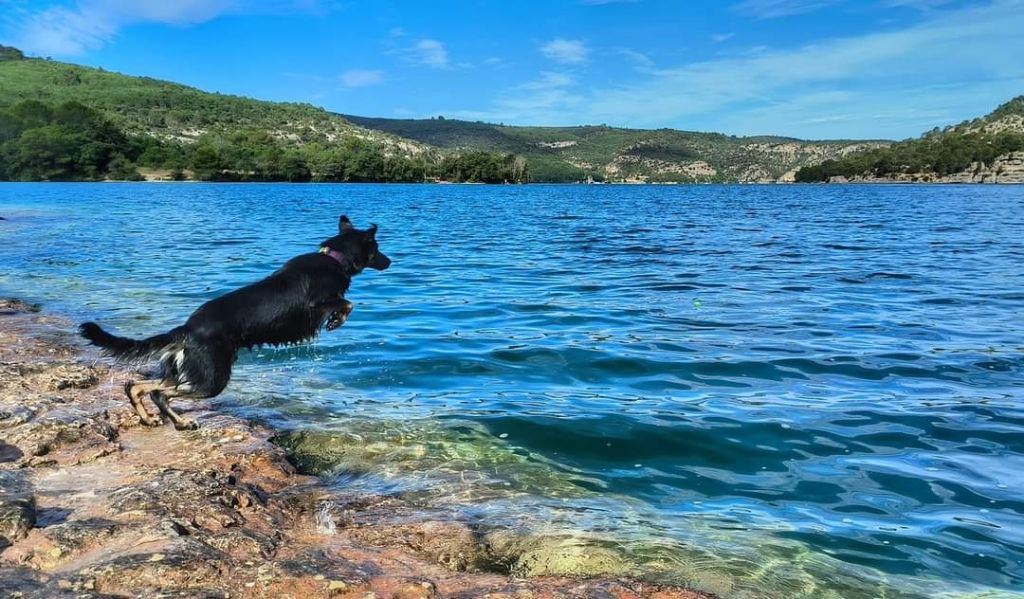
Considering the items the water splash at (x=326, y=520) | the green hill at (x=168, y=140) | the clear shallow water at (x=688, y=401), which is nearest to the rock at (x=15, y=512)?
the water splash at (x=326, y=520)

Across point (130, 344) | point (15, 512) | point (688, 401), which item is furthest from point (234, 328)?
point (688, 401)

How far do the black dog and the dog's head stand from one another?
12 mm

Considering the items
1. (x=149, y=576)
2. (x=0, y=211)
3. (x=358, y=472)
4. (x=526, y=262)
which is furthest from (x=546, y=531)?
(x=0, y=211)

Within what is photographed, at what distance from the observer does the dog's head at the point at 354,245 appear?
744 cm

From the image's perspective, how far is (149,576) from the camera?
3035 mm

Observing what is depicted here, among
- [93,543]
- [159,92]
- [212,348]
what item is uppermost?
[159,92]

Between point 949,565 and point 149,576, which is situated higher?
point 149,576

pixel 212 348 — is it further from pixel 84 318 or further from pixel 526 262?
pixel 526 262

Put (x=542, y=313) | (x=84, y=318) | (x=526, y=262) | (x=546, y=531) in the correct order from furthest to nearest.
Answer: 1. (x=526, y=262)
2. (x=542, y=313)
3. (x=84, y=318)
4. (x=546, y=531)

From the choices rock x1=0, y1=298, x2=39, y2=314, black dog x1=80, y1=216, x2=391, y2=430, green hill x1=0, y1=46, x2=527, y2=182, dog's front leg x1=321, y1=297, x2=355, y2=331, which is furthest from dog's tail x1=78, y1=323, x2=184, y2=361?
green hill x1=0, y1=46, x2=527, y2=182

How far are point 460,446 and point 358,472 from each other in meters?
0.94

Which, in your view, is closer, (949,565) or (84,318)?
(949,565)

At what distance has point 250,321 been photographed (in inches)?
245

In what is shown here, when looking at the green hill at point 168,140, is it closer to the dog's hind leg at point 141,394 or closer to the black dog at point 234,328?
the black dog at point 234,328
